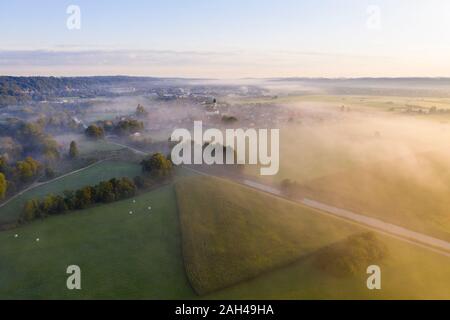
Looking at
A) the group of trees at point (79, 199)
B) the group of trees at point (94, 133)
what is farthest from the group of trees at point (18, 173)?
the group of trees at point (94, 133)

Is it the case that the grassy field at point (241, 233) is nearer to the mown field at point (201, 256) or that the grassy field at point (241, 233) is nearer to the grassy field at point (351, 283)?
the mown field at point (201, 256)

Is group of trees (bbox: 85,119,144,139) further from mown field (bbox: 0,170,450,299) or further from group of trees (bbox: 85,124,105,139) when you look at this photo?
mown field (bbox: 0,170,450,299)

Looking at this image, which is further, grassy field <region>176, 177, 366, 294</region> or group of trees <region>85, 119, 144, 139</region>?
group of trees <region>85, 119, 144, 139</region>

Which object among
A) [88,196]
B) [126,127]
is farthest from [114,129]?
[88,196]

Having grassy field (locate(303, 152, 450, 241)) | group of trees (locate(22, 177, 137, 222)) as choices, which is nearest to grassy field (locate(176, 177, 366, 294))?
grassy field (locate(303, 152, 450, 241))

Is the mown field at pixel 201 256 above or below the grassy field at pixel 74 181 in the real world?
below

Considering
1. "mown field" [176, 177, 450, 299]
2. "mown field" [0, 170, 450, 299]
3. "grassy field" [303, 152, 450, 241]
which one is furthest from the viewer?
"grassy field" [303, 152, 450, 241]
